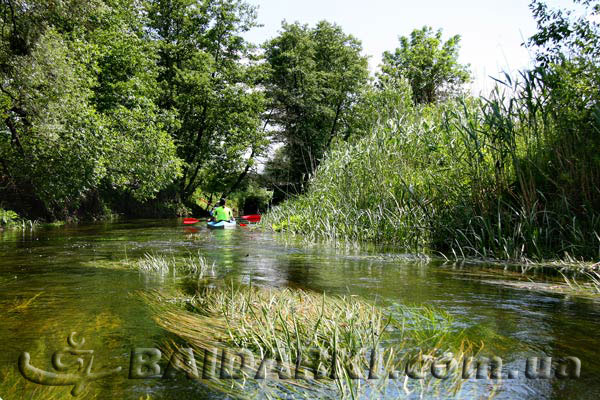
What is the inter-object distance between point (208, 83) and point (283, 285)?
26.1 meters

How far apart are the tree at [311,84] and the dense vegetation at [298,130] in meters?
0.16

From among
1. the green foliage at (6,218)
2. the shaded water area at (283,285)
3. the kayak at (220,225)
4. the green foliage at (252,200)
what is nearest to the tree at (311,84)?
the green foliage at (252,200)

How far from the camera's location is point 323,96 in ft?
117

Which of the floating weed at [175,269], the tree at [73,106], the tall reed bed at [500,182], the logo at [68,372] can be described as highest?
the tree at [73,106]

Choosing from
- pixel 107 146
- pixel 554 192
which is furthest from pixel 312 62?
pixel 554 192

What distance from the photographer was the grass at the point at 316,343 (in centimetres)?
224

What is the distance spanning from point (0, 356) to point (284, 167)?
1154 inches

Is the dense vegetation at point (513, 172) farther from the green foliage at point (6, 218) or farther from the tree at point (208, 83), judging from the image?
the tree at point (208, 83)

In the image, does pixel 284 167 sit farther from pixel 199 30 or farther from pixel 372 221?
pixel 372 221

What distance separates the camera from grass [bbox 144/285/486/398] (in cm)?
224

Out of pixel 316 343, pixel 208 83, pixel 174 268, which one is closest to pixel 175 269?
pixel 174 268

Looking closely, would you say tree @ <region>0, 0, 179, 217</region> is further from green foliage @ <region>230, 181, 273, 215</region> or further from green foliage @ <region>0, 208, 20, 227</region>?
green foliage @ <region>230, 181, 273, 215</region>

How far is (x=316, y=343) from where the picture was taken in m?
2.55

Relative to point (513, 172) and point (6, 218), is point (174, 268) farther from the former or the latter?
point (6, 218)
